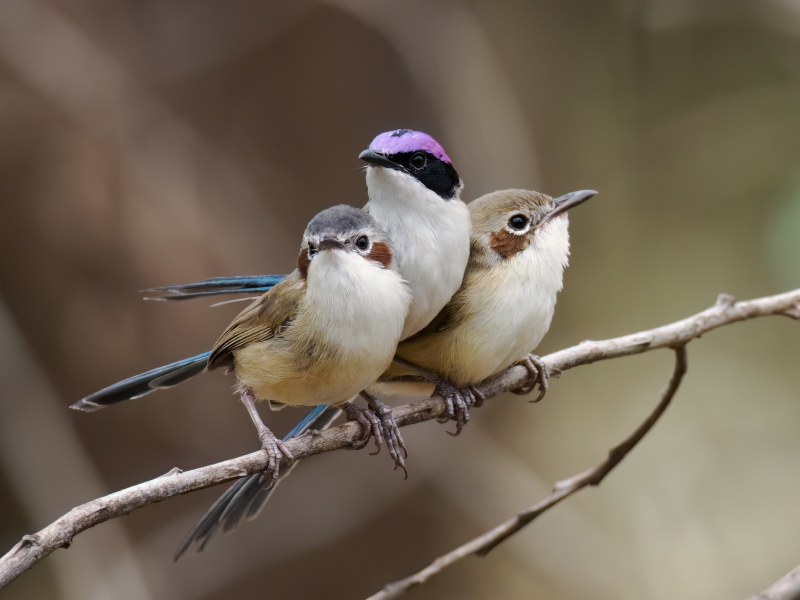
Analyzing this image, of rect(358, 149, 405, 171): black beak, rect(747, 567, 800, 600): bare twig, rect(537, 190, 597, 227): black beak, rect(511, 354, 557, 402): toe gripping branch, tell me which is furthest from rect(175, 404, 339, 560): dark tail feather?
rect(747, 567, 800, 600): bare twig

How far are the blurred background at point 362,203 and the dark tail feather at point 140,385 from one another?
7.88ft

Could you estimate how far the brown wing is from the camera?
2473 millimetres

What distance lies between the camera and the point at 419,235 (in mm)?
2301

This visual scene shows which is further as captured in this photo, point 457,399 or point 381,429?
point 457,399

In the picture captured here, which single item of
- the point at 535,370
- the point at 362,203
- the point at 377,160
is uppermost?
the point at 377,160

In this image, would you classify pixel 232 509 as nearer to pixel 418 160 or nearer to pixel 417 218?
pixel 417 218

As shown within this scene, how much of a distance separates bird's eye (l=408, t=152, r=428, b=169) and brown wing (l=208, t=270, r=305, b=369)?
1.67 ft

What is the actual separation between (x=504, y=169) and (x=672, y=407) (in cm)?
231

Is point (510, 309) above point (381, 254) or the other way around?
the other way around

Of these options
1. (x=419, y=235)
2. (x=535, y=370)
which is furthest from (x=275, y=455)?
(x=535, y=370)

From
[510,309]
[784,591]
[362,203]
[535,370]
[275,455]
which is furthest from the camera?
[362,203]

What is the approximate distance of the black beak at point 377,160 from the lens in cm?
223

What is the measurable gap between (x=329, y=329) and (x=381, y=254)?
0.88 ft

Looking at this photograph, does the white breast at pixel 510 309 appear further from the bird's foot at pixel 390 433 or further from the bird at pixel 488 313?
the bird's foot at pixel 390 433
